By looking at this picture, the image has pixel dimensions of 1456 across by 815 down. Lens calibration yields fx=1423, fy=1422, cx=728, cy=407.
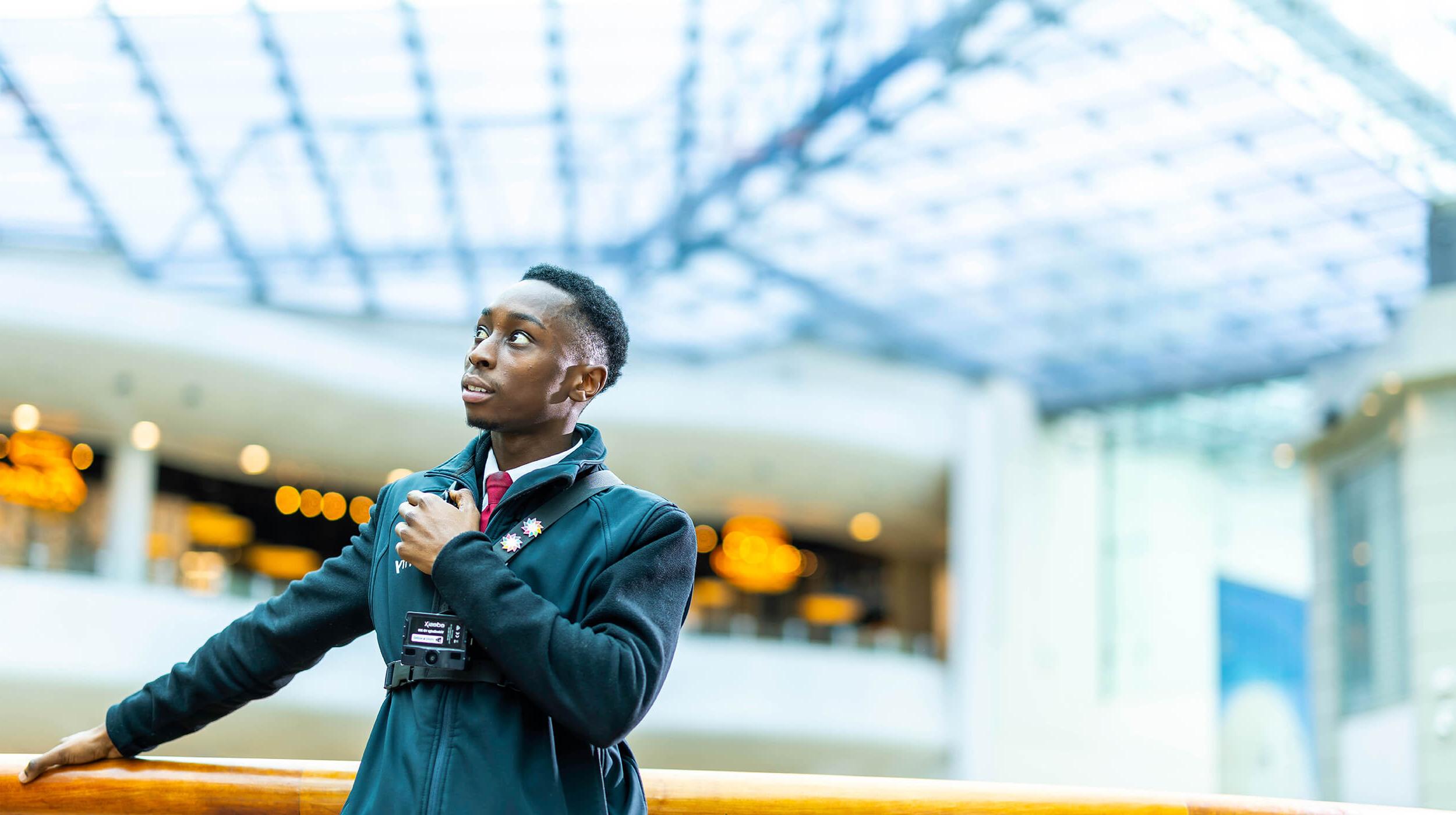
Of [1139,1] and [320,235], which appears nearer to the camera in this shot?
[1139,1]

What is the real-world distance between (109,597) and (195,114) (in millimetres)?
8195

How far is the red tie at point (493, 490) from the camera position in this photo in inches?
99.0

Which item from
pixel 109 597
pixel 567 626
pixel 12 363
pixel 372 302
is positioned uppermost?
pixel 372 302

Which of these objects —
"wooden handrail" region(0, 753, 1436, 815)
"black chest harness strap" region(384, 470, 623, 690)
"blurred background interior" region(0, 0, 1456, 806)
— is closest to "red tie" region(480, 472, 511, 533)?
"black chest harness strap" region(384, 470, 623, 690)

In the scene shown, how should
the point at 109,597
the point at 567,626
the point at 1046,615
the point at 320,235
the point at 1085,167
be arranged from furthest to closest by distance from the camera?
the point at 1046,615, the point at 320,235, the point at 1085,167, the point at 109,597, the point at 567,626

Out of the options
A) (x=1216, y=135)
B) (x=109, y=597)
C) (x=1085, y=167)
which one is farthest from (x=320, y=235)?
(x=1216, y=135)

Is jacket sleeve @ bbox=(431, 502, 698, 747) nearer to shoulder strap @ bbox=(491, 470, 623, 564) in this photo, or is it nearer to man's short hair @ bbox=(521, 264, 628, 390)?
shoulder strap @ bbox=(491, 470, 623, 564)

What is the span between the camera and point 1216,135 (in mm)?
24688

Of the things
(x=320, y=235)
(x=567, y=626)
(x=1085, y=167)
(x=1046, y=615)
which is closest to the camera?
(x=567, y=626)

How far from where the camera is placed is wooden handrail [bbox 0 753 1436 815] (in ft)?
9.20

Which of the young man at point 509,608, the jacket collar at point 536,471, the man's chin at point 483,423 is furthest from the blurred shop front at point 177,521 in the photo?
the man's chin at point 483,423

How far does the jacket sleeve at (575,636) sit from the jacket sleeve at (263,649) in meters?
0.48

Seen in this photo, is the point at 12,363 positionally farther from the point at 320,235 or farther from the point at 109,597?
the point at 320,235

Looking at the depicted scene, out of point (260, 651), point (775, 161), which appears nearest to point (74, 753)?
point (260, 651)
